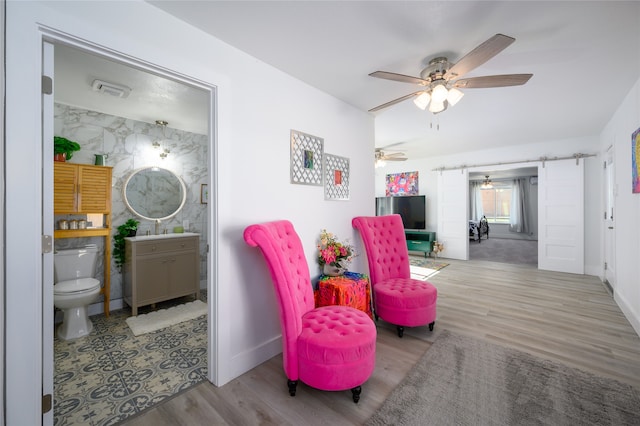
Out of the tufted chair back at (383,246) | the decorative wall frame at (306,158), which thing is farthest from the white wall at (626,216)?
the decorative wall frame at (306,158)

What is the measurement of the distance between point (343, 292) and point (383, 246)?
94 cm

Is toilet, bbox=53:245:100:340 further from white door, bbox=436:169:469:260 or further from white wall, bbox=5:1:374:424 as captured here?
white door, bbox=436:169:469:260

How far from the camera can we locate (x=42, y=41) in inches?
49.1

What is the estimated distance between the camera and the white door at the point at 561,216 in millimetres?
4695

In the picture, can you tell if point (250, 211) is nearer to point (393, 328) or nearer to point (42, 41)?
point (42, 41)

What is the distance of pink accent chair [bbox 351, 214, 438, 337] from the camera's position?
7.97 feet

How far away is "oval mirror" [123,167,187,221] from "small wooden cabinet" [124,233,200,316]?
→ 0.51 meters

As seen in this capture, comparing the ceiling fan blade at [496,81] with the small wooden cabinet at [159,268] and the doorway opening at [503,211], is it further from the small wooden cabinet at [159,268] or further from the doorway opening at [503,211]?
the doorway opening at [503,211]

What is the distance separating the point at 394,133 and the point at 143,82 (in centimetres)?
361

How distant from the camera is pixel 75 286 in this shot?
2553 mm

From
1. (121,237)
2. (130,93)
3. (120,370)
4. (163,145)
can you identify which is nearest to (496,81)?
(130,93)

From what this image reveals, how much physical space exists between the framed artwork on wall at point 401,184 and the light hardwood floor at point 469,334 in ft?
10.4

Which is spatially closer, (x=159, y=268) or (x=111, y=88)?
(x=111, y=88)

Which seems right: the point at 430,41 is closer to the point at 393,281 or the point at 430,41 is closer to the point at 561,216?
the point at 393,281
